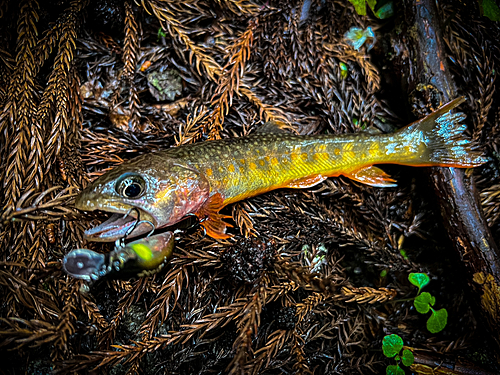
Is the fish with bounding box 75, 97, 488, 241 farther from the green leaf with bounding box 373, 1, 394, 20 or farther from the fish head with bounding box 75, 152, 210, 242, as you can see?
the green leaf with bounding box 373, 1, 394, 20

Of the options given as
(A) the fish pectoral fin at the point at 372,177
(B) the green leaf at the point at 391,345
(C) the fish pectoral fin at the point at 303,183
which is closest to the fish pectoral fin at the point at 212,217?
(C) the fish pectoral fin at the point at 303,183

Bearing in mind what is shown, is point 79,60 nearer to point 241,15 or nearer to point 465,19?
point 241,15

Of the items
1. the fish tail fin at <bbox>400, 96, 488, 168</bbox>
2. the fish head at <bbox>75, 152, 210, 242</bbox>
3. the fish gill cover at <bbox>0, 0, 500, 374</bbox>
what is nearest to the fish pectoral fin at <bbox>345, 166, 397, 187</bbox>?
the fish gill cover at <bbox>0, 0, 500, 374</bbox>

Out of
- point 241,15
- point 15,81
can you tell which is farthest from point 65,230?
point 241,15

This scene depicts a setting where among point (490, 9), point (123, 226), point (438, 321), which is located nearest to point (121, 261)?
point (123, 226)

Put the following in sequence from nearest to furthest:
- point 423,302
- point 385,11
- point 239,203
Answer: point 423,302
point 239,203
point 385,11

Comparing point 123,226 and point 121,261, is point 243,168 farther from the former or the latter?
point 121,261
